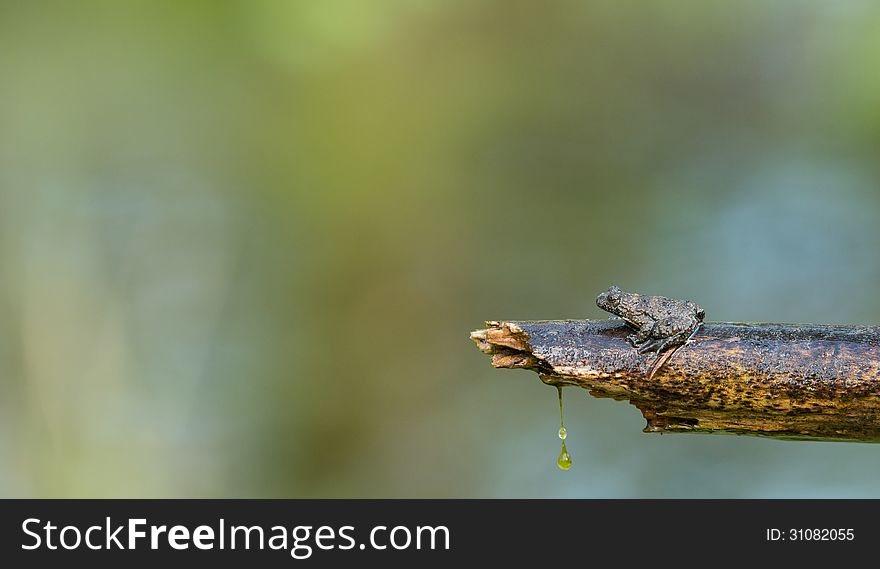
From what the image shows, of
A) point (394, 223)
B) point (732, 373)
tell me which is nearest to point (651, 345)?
point (732, 373)

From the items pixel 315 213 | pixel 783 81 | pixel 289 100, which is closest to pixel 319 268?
pixel 315 213

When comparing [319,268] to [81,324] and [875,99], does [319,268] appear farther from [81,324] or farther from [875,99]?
[875,99]

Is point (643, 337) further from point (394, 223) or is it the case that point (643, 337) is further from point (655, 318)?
point (394, 223)

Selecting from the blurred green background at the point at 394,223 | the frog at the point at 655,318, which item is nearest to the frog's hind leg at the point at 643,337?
the frog at the point at 655,318

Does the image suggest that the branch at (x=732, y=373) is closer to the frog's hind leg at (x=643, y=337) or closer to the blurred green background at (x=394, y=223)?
the frog's hind leg at (x=643, y=337)

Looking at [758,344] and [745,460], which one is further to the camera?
[745,460]

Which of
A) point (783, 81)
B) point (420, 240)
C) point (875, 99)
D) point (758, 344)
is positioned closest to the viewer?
point (758, 344)
